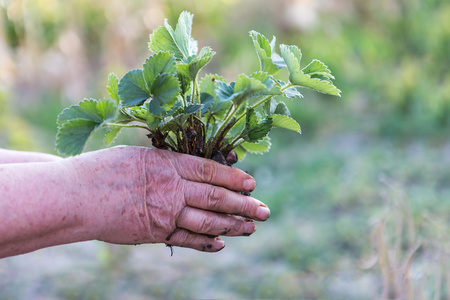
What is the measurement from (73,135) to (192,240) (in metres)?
0.36

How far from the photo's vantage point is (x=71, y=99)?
6730 mm

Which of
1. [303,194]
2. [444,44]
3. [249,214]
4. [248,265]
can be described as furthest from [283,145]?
[249,214]

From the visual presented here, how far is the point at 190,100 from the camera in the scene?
1.21m

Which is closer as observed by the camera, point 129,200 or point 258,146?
point 129,200

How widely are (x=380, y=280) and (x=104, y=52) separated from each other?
4769 millimetres

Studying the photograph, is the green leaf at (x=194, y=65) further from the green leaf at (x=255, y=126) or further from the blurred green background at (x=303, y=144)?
the blurred green background at (x=303, y=144)

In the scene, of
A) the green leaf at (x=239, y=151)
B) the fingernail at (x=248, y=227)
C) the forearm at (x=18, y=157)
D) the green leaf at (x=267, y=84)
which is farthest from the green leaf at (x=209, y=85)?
the forearm at (x=18, y=157)

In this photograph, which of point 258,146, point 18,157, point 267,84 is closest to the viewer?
point 267,84

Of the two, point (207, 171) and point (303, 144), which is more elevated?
point (303, 144)

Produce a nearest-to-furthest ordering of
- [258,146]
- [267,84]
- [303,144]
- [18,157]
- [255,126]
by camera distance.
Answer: [267,84]
[255,126]
[258,146]
[18,157]
[303,144]

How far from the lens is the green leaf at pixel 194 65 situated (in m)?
1.09

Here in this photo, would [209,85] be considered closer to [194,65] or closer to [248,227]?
[194,65]

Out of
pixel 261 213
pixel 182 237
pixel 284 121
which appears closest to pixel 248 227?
pixel 261 213

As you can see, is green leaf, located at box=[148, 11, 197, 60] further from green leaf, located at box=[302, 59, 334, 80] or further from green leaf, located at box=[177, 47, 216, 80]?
green leaf, located at box=[302, 59, 334, 80]
